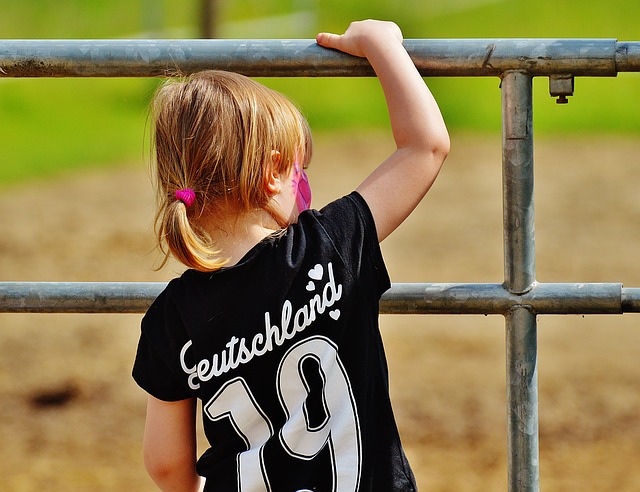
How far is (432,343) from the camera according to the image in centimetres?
615

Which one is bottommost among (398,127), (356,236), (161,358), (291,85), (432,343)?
(432,343)

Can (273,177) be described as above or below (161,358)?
above

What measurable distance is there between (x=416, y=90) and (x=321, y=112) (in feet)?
35.9

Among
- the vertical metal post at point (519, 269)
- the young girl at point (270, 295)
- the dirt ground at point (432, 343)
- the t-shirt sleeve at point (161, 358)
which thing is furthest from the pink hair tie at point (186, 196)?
the dirt ground at point (432, 343)

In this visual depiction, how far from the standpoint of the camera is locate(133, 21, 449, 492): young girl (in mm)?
1209

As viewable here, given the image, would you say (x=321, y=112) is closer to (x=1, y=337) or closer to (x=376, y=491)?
(x=1, y=337)

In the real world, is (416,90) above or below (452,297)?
above

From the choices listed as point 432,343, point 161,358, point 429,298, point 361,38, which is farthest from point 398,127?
point 432,343

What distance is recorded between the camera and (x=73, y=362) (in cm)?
581

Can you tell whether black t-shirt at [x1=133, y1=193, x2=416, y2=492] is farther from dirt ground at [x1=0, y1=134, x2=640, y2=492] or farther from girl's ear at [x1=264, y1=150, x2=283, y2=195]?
dirt ground at [x1=0, y1=134, x2=640, y2=492]

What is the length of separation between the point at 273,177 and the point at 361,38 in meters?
0.21

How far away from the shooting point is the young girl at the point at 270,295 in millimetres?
1209

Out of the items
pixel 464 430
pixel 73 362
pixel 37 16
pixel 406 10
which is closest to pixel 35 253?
pixel 73 362

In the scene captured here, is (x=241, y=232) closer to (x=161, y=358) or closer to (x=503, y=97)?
(x=161, y=358)
